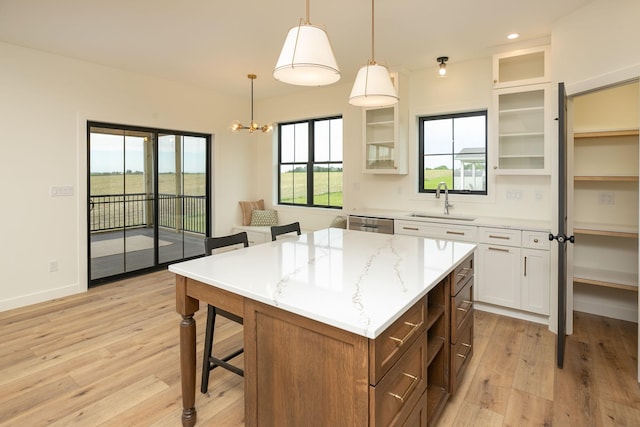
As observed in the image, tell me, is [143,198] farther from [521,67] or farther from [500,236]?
[521,67]

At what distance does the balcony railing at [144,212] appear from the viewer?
4570 millimetres

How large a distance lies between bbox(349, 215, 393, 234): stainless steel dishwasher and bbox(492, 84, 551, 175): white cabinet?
1.32 metres

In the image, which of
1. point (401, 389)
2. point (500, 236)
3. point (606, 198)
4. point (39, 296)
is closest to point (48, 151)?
point (39, 296)

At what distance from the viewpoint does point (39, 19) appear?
3.14 metres

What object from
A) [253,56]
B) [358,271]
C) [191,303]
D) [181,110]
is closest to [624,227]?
[358,271]

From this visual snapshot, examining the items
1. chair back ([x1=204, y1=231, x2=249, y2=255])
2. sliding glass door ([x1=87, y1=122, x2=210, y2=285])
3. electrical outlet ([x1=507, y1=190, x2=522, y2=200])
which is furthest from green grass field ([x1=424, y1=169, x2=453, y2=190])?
sliding glass door ([x1=87, y1=122, x2=210, y2=285])

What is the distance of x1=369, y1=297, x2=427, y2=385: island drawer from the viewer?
1.19 meters

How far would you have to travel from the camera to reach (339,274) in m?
1.73

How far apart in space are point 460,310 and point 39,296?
441cm

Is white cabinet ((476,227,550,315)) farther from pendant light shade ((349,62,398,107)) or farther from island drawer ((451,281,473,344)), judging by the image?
pendant light shade ((349,62,398,107))

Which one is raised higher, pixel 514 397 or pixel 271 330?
pixel 271 330

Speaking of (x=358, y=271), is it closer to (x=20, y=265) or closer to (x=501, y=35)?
(x=501, y=35)

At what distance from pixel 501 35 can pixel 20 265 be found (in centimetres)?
557

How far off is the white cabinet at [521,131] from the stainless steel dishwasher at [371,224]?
51.9 inches
